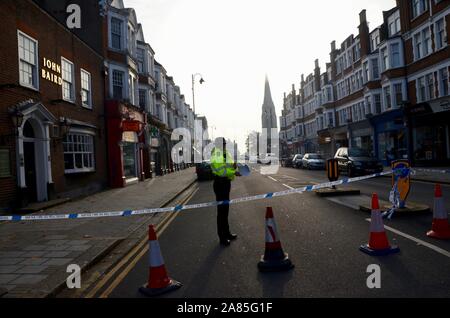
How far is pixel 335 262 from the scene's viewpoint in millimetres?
5250

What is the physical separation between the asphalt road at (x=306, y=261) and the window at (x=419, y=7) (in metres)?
22.9

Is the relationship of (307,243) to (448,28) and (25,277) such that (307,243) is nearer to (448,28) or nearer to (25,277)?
(25,277)

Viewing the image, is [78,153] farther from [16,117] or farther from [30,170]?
[16,117]

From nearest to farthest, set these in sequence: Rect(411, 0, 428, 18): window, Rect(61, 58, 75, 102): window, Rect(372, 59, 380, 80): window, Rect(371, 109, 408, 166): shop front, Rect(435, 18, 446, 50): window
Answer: Rect(61, 58, 75, 102): window
Rect(435, 18, 446, 50): window
Rect(411, 0, 428, 18): window
Rect(371, 109, 408, 166): shop front
Rect(372, 59, 380, 80): window

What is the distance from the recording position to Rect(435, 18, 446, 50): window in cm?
2355

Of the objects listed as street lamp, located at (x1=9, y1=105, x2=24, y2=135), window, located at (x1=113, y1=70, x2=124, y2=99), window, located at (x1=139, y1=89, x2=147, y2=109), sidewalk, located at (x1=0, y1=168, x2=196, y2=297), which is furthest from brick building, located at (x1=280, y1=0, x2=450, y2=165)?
street lamp, located at (x1=9, y1=105, x2=24, y2=135)

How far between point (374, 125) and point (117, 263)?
33856mm

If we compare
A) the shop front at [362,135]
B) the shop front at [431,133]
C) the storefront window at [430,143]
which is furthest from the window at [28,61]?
the shop front at [362,135]

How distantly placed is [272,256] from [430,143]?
25001 mm

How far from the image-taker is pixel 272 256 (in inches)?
205

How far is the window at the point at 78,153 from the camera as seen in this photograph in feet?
51.7

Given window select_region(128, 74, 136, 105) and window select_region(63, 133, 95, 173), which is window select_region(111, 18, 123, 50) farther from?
window select_region(63, 133, 95, 173)
